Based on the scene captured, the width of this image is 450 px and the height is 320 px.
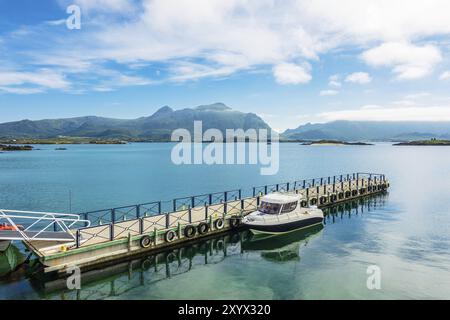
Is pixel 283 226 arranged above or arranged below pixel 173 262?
above

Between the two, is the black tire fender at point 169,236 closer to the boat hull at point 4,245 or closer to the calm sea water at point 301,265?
the calm sea water at point 301,265

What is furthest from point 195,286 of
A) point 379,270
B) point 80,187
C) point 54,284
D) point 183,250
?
point 80,187

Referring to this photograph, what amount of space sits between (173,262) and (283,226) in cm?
1367

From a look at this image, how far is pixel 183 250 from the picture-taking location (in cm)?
3325

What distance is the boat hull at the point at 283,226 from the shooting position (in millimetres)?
36919

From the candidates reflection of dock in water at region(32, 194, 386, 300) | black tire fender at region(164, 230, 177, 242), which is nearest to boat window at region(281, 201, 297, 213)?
reflection of dock in water at region(32, 194, 386, 300)

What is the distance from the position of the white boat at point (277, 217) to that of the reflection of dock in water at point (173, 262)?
1187 mm

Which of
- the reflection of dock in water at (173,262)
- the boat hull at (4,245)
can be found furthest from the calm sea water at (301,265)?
the boat hull at (4,245)

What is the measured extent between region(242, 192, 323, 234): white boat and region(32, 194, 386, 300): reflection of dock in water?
3.90ft

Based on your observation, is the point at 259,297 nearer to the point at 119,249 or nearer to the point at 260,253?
the point at 260,253

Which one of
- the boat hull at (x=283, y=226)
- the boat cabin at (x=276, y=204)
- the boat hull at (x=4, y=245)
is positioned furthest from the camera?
the boat cabin at (x=276, y=204)

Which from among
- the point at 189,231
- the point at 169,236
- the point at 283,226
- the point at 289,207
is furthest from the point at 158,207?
the point at 289,207

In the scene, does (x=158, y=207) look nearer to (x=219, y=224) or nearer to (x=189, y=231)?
(x=219, y=224)

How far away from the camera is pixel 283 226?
38.4 meters
